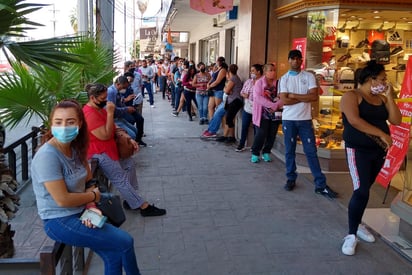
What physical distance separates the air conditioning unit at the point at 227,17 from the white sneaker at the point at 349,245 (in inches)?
300

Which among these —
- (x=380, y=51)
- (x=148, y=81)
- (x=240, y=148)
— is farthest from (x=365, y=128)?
(x=148, y=81)

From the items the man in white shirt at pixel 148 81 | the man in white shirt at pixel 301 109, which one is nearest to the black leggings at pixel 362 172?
the man in white shirt at pixel 301 109

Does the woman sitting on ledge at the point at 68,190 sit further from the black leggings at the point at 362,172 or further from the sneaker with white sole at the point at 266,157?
the sneaker with white sole at the point at 266,157

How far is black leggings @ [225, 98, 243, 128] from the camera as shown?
29.4 feet

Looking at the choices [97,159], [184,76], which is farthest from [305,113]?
[184,76]

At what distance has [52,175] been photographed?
2.66 m

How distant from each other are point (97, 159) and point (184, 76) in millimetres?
8519

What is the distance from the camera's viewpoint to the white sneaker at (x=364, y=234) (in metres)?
4.36

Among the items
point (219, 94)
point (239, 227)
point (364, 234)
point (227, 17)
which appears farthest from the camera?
point (227, 17)

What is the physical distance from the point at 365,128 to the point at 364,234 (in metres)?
1.11

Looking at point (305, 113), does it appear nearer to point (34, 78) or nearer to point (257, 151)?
point (257, 151)

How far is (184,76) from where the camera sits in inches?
509

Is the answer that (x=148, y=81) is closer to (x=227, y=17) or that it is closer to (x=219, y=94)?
(x=227, y=17)

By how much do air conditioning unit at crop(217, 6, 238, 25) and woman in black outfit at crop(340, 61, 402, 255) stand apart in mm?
7101
